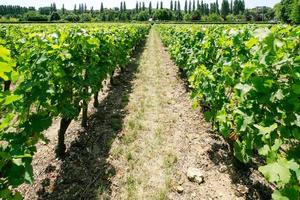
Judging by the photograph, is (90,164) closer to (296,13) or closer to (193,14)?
(296,13)

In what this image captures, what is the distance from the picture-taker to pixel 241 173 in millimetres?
5246

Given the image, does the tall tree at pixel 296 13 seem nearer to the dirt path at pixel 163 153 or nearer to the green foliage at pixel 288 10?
the green foliage at pixel 288 10

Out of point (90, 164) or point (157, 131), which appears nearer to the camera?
point (90, 164)

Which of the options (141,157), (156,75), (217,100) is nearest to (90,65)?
(141,157)

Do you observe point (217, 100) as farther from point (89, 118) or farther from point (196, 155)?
point (89, 118)

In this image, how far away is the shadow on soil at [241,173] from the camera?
4750 mm

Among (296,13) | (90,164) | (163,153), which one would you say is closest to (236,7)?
(296,13)

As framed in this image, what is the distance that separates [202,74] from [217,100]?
3.38 ft

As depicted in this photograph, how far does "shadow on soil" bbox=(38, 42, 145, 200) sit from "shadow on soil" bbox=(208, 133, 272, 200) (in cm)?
202

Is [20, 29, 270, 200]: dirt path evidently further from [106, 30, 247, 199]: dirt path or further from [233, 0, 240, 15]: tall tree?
[233, 0, 240, 15]: tall tree

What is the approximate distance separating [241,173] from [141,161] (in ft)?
5.81

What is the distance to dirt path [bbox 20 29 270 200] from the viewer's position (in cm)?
481

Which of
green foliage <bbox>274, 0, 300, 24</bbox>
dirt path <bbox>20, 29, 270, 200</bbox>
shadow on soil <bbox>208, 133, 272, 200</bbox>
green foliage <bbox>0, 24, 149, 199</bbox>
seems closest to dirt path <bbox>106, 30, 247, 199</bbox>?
dirt path <bbox>20, 29, 270, 200</bbox>

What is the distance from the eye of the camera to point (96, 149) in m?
6.13
